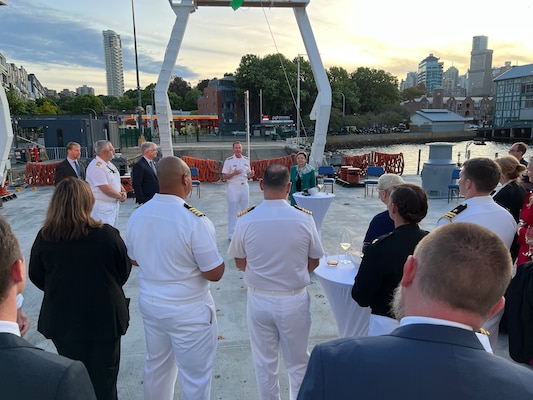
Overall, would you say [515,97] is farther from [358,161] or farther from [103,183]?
[103,183]

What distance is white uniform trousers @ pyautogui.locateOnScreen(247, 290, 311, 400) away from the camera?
8.08ft

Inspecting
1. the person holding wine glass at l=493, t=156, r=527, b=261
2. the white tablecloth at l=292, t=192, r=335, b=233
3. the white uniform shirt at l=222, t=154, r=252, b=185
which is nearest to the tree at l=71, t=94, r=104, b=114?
the white uniform shirt at l=222, t=154, r=252, b=185

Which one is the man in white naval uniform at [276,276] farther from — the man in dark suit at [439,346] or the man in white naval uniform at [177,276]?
the man in dark suit at [439,346]

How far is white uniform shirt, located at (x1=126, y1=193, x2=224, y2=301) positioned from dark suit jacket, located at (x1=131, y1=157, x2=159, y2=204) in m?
4.01

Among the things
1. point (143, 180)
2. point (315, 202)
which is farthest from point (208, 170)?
point (315, 202)

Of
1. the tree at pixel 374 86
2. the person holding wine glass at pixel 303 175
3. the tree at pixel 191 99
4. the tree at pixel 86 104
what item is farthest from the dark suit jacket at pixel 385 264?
the tree at pixel 191 99

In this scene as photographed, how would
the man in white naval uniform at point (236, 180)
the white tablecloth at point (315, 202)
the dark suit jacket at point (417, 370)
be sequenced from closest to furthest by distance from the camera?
1. the dark suit jacket at point (417, 370)
2. the white tablecloth at point (315, 202)
3. the man in white naval uniform at point (236, 180)

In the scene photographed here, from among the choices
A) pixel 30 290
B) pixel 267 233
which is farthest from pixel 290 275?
pixel 30 290

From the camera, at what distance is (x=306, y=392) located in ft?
2.85

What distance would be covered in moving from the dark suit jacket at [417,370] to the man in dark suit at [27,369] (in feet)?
2.12

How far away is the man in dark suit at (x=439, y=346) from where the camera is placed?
2.59 ft

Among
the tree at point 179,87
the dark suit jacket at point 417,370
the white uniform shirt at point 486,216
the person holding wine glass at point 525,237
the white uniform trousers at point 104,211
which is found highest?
the tree at point 179,87

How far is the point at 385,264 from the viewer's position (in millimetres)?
2025

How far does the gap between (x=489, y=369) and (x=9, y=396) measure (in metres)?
1.19
